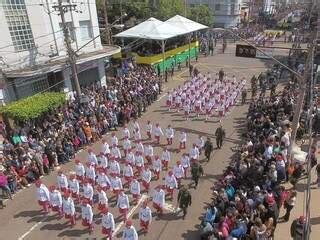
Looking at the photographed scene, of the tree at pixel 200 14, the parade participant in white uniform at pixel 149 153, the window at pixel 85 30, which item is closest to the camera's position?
the parade participant in white uniform at pixel 149 153

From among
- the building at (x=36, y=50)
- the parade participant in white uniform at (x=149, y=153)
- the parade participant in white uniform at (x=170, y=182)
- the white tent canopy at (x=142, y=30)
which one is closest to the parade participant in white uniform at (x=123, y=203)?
the parade participant in white uniform at (x=170, y=182)

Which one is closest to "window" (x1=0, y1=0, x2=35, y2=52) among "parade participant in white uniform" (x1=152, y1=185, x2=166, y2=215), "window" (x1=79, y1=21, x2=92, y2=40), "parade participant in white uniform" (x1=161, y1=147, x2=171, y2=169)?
"window" (x1=79, y1=21, x2=92, y2=40)

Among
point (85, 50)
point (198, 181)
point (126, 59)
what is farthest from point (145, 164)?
point (126, 59)

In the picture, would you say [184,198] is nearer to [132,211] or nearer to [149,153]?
[132,211]

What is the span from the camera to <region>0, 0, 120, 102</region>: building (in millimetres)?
22609

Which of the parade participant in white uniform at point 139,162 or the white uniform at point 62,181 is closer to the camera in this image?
the white uniform at point 62,181

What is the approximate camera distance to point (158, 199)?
13945 millimetres

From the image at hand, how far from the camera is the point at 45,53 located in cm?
2531

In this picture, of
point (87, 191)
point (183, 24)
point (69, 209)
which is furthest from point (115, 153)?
point (183, 24)

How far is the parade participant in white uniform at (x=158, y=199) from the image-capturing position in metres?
13.8

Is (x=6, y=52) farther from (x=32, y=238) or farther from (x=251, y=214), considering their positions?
(x=251, y=214)

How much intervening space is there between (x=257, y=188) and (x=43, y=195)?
25.0 feet

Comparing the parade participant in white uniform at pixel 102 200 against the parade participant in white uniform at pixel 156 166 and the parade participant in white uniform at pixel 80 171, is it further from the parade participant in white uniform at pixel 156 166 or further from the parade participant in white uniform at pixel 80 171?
the parade participant in white uniform at pixel 156 166

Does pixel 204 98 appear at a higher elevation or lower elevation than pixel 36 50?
lower
